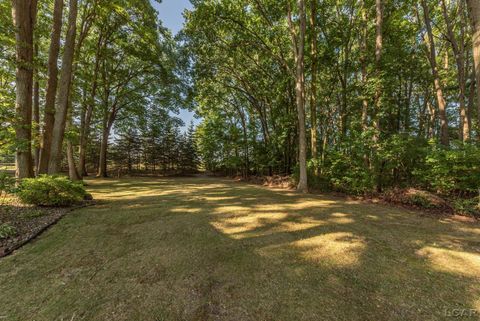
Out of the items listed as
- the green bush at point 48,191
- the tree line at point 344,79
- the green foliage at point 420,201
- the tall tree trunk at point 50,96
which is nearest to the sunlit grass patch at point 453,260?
the green foliage at point 420,201

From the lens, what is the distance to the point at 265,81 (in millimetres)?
14008

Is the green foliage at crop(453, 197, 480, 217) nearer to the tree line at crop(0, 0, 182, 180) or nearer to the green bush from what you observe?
the green bush

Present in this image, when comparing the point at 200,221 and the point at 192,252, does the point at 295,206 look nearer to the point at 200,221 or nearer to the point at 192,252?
the point at 200,221

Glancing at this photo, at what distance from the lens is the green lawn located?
1.75m

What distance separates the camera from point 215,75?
14.5 m

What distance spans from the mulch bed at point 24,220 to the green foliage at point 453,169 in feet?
30.5

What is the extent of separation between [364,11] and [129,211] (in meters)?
12.5

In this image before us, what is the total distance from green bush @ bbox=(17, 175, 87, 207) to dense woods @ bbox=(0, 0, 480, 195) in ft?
3.05

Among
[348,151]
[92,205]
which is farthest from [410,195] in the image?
[92,205]

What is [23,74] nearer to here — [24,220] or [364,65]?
[24,220]

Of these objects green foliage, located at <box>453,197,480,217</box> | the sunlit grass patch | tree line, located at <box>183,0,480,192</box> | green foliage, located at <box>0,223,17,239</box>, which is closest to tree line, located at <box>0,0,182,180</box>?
green foliage, located at <box>0,223,17,239</box>

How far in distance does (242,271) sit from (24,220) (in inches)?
180

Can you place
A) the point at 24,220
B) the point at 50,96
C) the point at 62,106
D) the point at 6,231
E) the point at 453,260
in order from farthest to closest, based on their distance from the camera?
the point at 50,96 → the point at 62,106 → the point at 24,220 → the point at 6,231 → the point at 453,260

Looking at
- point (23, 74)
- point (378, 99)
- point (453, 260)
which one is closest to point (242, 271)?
point (453, 260)
